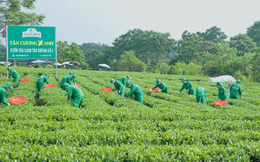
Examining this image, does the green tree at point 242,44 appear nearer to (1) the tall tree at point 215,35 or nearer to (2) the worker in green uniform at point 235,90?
(1) the tall tree at point 215,35

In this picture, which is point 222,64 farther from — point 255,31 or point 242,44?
point 255,31

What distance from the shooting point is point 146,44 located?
214 ft

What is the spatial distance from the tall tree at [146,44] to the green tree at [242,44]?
19820mm

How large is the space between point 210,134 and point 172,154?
2.30 meters

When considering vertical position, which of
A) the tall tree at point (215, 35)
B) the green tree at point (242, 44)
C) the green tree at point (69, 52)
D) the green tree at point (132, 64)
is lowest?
the green tree at point (132, 64)

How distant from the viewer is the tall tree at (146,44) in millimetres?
62781

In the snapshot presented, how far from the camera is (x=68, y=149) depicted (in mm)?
5066

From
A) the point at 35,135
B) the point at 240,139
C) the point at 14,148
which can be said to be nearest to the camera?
the point at 14,148

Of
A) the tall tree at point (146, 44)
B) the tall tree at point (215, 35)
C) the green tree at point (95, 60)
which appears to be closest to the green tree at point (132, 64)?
the tall tree at point (146, 44)

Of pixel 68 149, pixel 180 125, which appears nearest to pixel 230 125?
pixel 180 125

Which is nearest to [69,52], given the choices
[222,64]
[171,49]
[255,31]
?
[171,49]

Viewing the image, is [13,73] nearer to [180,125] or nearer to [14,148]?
[14,148]

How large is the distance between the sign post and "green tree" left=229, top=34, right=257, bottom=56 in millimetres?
52409

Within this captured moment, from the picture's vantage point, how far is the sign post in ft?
60.5
